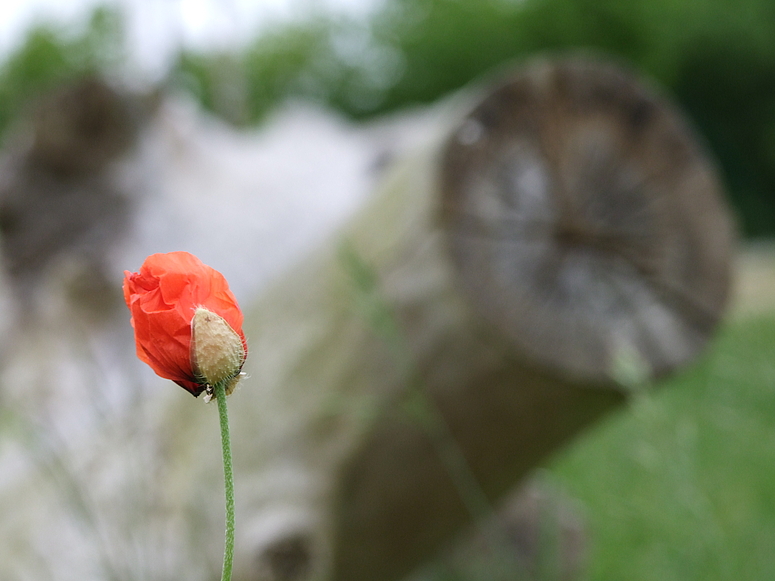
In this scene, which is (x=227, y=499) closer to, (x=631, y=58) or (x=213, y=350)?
(x=213, y=350)

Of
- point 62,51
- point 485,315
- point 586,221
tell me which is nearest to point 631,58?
point 586,221

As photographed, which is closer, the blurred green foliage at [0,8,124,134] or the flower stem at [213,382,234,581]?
the flower stem at [213,382,234,581]

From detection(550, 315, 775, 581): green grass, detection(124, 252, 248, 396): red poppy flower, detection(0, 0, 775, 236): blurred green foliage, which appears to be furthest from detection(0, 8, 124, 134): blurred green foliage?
detection(124, 252, 248, 396): red poppy flower

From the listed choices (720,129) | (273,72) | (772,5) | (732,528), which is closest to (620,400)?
(732,528)

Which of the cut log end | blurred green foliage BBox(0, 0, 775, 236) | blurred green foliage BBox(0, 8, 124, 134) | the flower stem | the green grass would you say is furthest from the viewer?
blurred green foliage BBox(0, 8, 124, 134)

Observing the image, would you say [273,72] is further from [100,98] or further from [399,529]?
[399,529]

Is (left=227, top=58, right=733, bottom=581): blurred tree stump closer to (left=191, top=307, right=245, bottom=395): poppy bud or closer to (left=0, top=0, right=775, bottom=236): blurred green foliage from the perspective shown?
(left=191, top=307, right=245, bottom=395): poppy bud
